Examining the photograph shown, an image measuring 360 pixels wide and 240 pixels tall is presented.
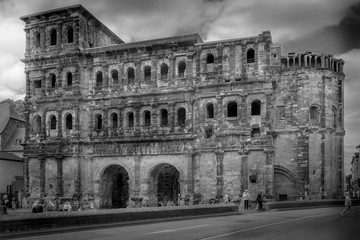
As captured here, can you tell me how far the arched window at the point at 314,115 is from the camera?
45.3m

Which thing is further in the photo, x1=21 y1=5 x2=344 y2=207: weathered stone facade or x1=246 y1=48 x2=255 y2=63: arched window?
x1=246 y1=48 x2=255 y2=63: arched window

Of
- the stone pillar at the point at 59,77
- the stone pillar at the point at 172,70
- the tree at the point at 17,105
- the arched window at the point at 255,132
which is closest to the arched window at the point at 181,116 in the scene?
the stone pillar at the point at 172,70

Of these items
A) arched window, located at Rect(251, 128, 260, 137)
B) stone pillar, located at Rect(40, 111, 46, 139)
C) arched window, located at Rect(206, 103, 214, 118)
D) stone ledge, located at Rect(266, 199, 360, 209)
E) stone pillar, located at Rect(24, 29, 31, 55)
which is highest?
stone pillar, located at Rect(24, 29, 31, 55)

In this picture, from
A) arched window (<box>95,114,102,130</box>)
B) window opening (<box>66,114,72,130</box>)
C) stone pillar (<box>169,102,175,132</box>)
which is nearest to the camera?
stone pillar (<box>169,102,175,132</box>)

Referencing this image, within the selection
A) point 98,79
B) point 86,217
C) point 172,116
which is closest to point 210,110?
point 172,116

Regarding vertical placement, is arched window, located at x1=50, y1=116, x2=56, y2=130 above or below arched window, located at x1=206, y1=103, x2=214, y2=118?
below

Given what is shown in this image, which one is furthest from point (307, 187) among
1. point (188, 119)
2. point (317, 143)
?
point (188, 119)

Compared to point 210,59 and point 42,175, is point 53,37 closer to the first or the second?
point 42,175

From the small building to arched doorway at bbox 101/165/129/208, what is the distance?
1506cm

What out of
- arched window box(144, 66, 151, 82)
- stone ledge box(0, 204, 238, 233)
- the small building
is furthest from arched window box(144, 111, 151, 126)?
the small building

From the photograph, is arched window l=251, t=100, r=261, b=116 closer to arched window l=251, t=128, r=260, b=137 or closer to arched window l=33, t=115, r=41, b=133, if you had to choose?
arched window l=251, t=128, r=260, b=137

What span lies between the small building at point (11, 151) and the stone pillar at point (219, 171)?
2791 cm

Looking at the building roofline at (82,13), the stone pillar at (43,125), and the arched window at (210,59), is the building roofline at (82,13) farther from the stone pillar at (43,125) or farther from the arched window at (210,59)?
the arched window at (210,59)

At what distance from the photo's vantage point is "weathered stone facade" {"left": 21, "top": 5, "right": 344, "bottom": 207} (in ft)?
136
